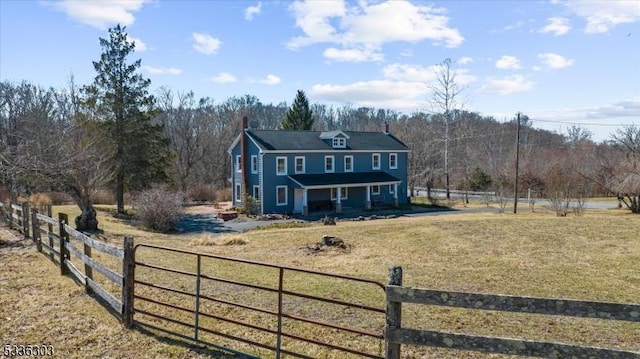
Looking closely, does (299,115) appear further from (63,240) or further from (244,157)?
(63,240)

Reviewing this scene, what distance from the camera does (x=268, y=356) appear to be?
5766mm

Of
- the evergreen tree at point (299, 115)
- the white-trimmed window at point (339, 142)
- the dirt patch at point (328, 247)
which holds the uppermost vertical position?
the evergreen tree at point (299, 115)

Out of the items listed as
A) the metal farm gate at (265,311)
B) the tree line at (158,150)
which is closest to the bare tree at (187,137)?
the tree line at (158,150)

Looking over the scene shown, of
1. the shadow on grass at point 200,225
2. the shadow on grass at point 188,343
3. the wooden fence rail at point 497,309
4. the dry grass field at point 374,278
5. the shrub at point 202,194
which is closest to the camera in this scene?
the wooden fence rail at point 497,309

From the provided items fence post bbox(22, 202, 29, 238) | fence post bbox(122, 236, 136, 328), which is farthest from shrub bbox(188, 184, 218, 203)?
fence post bbox(122, 236, 136, 328)

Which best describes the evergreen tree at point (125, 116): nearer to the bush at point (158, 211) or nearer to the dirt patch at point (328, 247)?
the bush at point (158, 211)

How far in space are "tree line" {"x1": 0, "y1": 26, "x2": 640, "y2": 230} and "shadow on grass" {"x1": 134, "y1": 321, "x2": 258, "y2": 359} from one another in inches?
637

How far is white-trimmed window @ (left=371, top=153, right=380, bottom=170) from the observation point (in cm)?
4200

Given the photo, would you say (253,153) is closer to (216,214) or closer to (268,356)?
(216,214)

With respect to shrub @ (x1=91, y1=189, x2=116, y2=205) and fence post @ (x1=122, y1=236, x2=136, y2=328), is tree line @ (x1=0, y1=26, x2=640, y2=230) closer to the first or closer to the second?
shrub @ (x1=91, y1=189, x2=116, y2=205)

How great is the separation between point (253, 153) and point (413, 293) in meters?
33.1

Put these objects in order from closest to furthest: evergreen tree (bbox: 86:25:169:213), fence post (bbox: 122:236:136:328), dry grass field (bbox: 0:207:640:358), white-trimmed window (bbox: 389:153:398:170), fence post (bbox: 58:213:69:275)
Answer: dry grass field (bbox: 0:207:640:358)
fence post (bbox: 122:236:136:328)
fence post (bbox: 58:213:69:275)
evergreen tree (bbox: 86:25:169:213)
white-trimmed window (bbox: 389:153:398:170)

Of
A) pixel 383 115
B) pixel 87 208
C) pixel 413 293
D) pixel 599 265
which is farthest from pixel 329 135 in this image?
pixel 383 115

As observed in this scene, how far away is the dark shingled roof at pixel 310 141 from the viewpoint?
36531 millimetres
